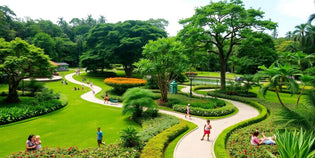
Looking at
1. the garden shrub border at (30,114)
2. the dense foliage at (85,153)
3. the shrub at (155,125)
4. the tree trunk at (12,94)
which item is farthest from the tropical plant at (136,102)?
the tree trunk at (12,94)

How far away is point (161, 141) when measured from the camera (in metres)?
11.3

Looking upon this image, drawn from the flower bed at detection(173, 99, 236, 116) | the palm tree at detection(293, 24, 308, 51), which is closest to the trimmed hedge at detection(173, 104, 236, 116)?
the flower bed at detection(173, 99, 236, 116)

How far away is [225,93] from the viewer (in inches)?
1130

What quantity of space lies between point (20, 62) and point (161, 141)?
55.3 ft

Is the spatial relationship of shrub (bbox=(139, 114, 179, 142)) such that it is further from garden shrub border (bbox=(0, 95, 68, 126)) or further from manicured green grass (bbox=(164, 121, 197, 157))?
garden shrub border (bbox=(0, 95, 68, 126))

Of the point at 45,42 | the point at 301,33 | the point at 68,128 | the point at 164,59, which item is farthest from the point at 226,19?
the point at 45,42

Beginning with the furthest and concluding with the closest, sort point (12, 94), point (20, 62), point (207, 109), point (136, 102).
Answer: point (12, 94), point (20, 62), point (207, 109), point (136, 102)

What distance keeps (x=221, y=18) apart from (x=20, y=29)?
72113mm

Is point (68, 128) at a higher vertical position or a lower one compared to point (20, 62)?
lower

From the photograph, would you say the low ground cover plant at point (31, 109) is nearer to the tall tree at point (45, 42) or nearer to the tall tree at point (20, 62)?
the tall tree at point (20, 62)

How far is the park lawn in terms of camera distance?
481 inches

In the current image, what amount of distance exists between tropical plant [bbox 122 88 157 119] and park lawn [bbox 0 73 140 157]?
104 cm

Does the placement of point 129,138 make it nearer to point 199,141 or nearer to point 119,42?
point 199,141

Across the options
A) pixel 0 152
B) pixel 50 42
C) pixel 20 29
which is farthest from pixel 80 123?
pixel 20 29
